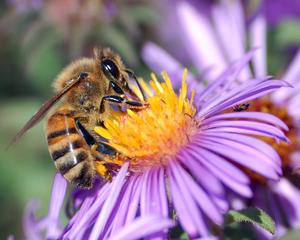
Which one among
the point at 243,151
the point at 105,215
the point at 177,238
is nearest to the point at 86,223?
the point at 105,215

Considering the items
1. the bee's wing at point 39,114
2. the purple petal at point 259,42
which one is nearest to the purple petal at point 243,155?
the bee's wing at point 39,114

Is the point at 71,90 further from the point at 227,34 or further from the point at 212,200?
the point at 227,34

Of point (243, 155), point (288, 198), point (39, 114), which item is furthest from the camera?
point (288, 198)

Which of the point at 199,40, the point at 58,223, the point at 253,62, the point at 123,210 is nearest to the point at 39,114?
the point at 123,210

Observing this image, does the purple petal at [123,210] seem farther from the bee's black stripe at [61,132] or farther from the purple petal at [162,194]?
the bee's black stripe at [61,132]

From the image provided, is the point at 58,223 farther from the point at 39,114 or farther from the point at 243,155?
the point at 243,155

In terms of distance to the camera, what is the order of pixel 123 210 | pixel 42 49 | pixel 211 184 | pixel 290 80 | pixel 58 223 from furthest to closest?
pixel 42 49 → pixel 290 80 → pixel 58 223 → pixel 123 210 → pixel 211 184

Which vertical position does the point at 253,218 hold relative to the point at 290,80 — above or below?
below
